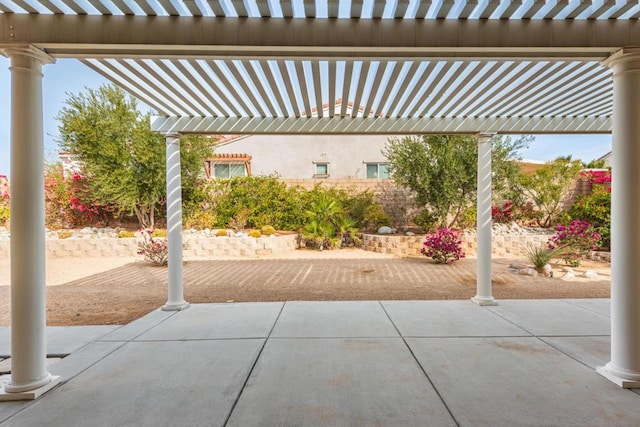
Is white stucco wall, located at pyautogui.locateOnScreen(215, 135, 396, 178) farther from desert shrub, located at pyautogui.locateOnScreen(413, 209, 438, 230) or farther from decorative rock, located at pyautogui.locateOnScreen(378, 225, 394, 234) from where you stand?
desert shrub, located at pyautogui.locateOnScreen(413, 209, 438, 230)

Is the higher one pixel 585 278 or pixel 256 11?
pixel 256 11

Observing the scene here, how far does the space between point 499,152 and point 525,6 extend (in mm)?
9638

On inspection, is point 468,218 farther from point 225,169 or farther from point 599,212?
point 225,169

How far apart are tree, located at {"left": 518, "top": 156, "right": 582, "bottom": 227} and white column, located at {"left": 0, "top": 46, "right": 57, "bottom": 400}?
13.8 metres

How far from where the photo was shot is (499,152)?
36.8ft

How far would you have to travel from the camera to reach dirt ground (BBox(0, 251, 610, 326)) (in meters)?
5.93

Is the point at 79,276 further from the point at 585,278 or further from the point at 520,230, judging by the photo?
the point at 520,230

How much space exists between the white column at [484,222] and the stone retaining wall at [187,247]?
776 centimetres

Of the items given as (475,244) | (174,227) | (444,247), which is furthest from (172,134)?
(475,244)

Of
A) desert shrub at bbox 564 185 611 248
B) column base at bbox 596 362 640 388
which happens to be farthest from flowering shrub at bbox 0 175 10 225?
desert shrub at bbox 564 185 611 248

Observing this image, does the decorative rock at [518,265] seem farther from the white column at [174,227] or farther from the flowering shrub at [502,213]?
the white column at [174,227]

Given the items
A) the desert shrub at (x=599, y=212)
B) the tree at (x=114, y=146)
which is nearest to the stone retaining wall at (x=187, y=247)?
the tree at (x=114, y=146)

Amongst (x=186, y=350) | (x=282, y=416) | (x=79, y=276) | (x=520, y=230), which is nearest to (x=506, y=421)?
(x=282, y=416)

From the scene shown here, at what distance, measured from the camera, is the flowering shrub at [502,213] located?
13078 mm
